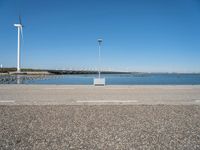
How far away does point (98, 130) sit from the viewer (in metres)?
6.93

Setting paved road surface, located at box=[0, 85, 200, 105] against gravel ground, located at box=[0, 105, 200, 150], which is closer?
gravel ground, located at box=[0, 105, 200, 150]

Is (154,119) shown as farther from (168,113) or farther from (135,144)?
(135,144)

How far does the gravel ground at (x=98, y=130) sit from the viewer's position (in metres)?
5.66

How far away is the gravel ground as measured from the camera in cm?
566

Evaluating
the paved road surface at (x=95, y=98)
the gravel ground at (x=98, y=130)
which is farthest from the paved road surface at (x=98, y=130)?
the paved road surface at (x=95, y=98)

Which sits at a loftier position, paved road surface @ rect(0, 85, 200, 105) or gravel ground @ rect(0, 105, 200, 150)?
paved road surface @ rect(0, 85, 200, 105)

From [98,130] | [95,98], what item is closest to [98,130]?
[98,130]

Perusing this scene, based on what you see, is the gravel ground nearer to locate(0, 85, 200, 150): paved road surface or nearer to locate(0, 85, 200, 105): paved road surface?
locate(0, 85, 200, 150): paved road surface

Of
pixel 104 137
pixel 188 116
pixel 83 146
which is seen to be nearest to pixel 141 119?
pixel 188 116

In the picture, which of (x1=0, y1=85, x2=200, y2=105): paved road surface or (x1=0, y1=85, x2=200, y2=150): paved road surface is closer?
(x1=0, y1=85, x2=200, y2=150): paved road surface

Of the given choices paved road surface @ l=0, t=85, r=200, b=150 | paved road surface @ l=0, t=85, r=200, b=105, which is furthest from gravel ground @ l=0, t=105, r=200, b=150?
paved road surface @ l=0, t=85, r=200, b=105

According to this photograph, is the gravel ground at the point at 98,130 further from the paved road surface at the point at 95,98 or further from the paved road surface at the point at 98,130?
the paved road surface at the point at 95,98

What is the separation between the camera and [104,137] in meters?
6.21

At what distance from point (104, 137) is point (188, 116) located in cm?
444
